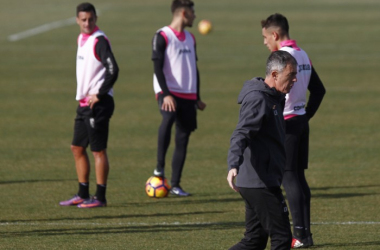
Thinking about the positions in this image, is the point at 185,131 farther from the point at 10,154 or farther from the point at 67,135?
the point at 67,135

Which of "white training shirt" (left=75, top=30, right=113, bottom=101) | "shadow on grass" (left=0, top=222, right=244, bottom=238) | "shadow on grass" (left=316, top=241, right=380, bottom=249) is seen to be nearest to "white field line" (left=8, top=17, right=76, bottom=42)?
"white training shirt" (left=75, top=30, right=113, bottom=101)

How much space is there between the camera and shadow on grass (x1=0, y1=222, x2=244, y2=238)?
9.53m

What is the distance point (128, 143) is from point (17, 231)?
20.3 ft

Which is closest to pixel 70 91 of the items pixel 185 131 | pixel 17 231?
pixel 185 131

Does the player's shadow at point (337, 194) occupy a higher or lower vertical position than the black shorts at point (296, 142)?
lower

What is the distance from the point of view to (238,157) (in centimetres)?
676

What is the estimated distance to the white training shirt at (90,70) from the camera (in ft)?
35.6

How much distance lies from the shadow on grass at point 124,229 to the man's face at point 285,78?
125 inches

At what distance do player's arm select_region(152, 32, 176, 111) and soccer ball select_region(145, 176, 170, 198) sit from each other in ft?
3.16

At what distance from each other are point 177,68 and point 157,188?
66.6 inches

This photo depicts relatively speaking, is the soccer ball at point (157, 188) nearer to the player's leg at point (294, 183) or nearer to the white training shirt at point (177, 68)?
the white training shirt at point (177, 68)

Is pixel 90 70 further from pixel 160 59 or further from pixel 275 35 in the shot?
pixel 275 35

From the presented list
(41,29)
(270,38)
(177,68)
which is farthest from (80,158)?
(41,29)

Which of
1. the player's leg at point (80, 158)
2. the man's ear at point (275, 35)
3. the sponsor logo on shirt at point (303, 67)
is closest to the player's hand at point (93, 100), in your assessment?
the player's leg at point (80, 158)
